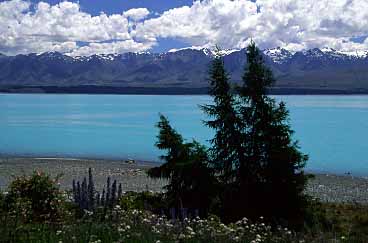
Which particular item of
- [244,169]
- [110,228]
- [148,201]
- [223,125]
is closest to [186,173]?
[148,201]

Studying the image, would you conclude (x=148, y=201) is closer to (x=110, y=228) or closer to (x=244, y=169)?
(x=244, y=169)

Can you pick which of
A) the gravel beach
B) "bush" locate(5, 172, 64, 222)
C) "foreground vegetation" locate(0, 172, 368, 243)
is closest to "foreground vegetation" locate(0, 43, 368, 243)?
"bush" locate(5, 172, 64, 222)

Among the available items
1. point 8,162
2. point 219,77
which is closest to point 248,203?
point 219,77

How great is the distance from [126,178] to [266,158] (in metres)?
22.6

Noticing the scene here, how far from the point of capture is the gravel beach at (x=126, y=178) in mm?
32719

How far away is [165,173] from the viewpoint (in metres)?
17.4

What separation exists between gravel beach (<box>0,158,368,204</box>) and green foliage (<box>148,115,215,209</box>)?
13060 mm

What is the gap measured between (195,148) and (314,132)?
74189 millimetres

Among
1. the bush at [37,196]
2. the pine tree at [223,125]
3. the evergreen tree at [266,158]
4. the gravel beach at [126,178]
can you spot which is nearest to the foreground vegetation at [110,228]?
the bush at [37,196]

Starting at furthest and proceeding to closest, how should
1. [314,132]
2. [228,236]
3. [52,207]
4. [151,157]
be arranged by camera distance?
[314,132], [151,157], [52,207], [228,236]

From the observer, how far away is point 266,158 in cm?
1672

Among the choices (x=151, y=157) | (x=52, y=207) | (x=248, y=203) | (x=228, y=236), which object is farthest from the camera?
(x=151, y=157)

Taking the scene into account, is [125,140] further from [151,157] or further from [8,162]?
[8,162]

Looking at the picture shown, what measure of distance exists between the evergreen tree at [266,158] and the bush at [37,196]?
6602 mm
